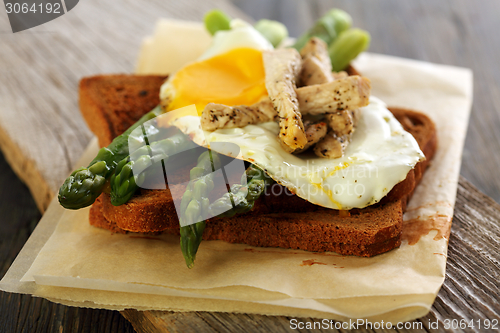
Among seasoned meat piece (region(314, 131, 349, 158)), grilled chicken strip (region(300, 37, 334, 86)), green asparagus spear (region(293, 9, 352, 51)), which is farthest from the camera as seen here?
green asparagus spear (region(293, 9, 352, 51))

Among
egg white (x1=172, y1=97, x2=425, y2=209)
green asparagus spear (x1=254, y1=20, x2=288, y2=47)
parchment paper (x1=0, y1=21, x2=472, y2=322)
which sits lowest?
parchment paper (x1=0, y1=21, x2=472, y2=322)

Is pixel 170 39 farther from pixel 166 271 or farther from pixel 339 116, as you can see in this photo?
pixel 166 271

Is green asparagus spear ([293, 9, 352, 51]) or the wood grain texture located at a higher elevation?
green asparagus spear ([293, 9, 352, 51])

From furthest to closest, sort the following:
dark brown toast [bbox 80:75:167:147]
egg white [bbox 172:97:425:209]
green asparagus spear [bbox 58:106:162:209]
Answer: dark brown toast [bbox 80:75:167:147] < egg white [bbox 172:97:425:209] < green asparagus spear [bbox 58:106:162:209]

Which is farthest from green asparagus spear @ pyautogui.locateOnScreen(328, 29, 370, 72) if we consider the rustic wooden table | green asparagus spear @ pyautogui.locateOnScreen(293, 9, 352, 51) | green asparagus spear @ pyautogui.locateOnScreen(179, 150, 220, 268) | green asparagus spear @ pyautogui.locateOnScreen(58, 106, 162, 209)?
green asparagus spear @ pyautogui.locateOnScreen(58, 106, 162, 209)

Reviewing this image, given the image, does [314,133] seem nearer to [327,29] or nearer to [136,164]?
[136,164]

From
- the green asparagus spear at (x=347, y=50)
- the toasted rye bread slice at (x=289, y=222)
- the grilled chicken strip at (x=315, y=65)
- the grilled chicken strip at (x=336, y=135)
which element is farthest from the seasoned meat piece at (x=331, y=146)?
the green asparagus spear at (x=347, y=50)

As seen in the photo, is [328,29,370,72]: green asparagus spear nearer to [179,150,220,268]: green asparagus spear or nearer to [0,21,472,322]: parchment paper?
[0,21,472,322]: parchment paper

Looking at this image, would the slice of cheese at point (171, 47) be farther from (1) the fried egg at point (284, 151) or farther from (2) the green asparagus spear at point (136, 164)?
(2) the green asparagus spear at point (136, 164)
